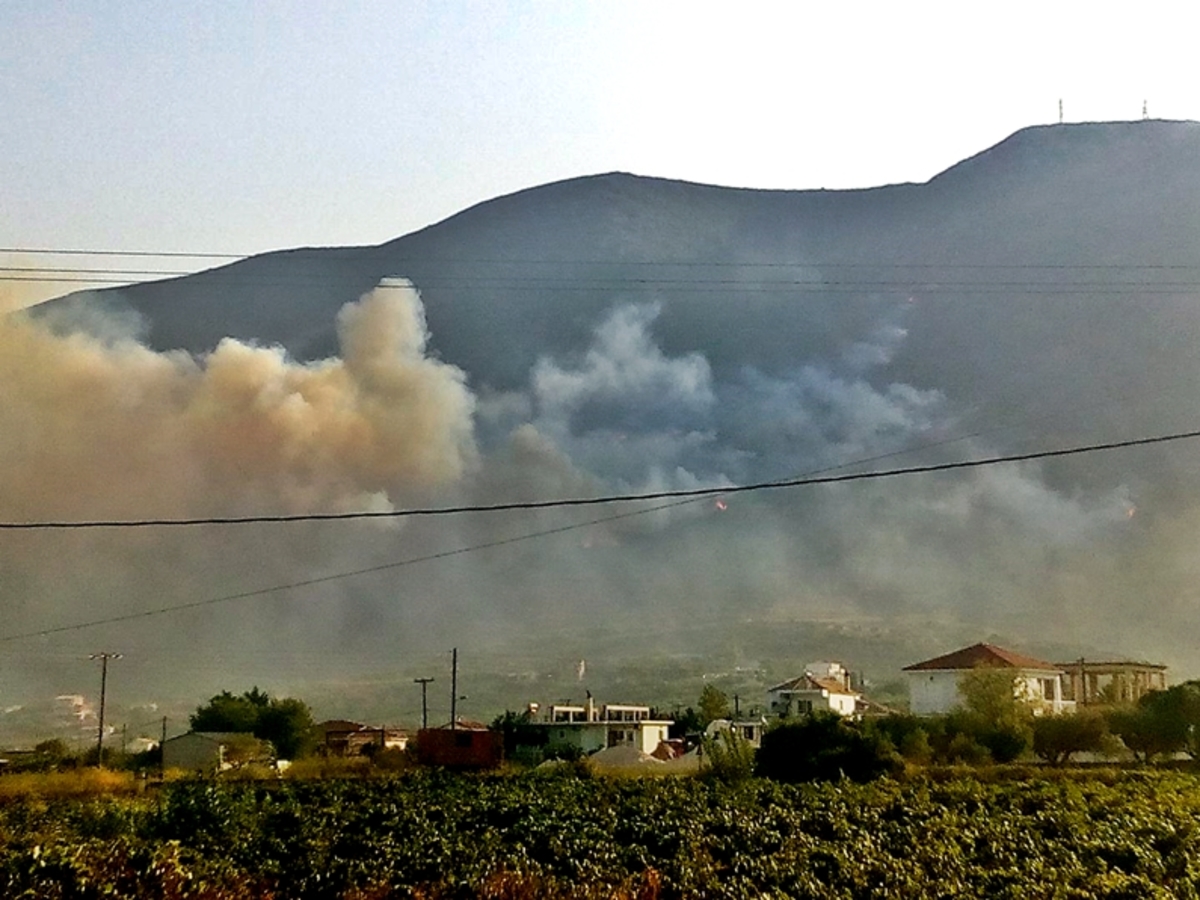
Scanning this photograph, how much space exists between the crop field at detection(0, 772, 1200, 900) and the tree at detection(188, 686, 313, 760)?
48.0 meters

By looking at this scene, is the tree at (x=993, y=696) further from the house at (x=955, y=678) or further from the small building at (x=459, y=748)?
the small building at (x=459, y=748)

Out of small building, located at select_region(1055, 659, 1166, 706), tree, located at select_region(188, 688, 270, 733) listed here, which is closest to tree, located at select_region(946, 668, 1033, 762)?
small building, located at select_region(1055, 659, 1166, 706)

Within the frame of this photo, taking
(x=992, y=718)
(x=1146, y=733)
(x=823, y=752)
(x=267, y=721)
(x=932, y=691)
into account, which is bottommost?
(x=823, y=752)

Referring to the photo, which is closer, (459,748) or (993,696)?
(459,748)

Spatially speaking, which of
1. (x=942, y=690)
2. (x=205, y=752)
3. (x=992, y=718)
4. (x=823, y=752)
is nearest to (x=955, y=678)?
(x=942, y=690)

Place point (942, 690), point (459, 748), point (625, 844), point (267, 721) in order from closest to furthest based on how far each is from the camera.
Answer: point (625, 844) < point (459, 748) < point (942, 690) < point (267, 721)

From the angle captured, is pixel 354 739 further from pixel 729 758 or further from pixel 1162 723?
pixel 1162 723

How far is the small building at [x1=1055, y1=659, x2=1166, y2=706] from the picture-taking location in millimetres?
82750

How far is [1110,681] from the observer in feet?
290

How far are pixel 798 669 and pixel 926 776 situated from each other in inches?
5170

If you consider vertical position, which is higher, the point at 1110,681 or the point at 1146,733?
the point at 1110,681

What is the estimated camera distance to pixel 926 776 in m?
43.6

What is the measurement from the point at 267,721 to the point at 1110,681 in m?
47.0

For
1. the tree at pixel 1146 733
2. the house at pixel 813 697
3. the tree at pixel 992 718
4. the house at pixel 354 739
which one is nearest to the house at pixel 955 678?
the tree at pixel 992 718
